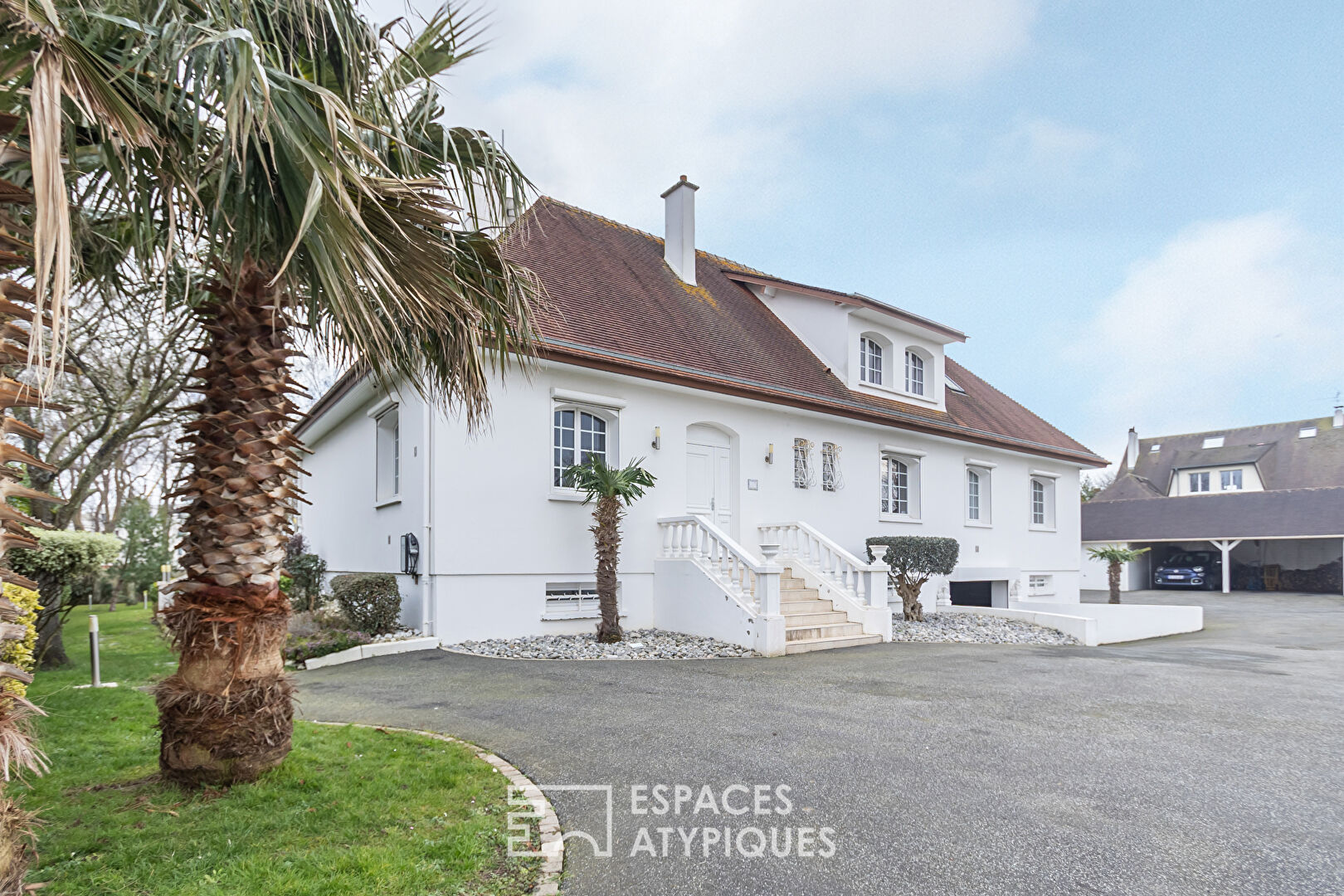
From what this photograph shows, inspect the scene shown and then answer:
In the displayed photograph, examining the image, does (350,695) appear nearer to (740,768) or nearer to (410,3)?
(740,768)

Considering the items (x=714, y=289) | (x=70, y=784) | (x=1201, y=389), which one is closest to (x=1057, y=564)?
(x=714, y=289)

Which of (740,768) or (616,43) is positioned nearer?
(740,768)

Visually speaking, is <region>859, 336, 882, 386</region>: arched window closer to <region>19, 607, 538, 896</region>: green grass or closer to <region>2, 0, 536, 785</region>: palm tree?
<region>2, 0, 536, 785</region>: palm tree

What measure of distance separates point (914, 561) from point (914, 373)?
5788 millimetres

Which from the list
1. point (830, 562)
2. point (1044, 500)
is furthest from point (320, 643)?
point (1044, 500)

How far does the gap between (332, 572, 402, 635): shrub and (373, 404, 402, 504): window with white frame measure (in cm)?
200

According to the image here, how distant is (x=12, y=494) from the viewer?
2678 millimetres

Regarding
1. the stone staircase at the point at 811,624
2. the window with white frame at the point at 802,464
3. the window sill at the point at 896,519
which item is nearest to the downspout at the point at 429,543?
the stone staircase at the point at 811,624

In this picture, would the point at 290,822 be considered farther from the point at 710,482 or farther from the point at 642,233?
the point at 642,233

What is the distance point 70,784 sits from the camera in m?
4.29

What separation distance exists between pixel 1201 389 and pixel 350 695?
172ft

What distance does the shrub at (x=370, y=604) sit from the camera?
32.6 feet

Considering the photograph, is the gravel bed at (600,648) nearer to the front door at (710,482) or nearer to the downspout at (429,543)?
the downspout at (429,543)

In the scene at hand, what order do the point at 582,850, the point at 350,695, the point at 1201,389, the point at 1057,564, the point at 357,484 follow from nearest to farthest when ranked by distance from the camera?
1. the point at 582,850
2. the point at 350,695
3. the point at 357,484
4. the point at 1057,564
5. the point at 1201,389
